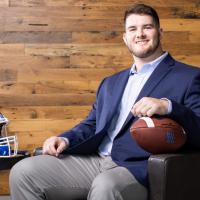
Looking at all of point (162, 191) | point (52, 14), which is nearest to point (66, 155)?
point (162, 191)

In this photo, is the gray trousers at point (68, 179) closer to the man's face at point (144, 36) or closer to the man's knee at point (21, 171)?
the man's knee at point (21, 171)

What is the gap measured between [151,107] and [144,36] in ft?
2.00

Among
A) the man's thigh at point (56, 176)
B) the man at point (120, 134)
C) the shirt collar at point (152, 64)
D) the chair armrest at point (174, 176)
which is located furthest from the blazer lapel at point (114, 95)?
the chair armrest at point (174, 176)

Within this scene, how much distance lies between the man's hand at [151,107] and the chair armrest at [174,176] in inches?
6.3

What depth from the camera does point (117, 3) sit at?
10.6 ft

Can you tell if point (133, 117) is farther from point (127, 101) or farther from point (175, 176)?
point (175, 176)

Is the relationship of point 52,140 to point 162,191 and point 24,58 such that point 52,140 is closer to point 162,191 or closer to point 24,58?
point 162,191

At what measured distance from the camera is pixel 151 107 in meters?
1.50

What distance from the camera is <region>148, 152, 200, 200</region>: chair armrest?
4.81ft

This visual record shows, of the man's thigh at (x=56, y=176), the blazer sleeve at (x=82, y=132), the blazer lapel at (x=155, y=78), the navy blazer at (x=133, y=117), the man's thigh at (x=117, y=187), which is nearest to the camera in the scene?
the man's thigh at (x=117, y=187)

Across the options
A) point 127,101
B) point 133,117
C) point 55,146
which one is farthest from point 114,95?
point 55,146

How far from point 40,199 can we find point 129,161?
1.29ft

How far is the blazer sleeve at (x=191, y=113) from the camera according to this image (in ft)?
5.07

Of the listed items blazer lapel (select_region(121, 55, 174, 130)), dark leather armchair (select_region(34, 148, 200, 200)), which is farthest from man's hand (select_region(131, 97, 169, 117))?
blazer lapel (select_region(121, 55, 174, 130))
